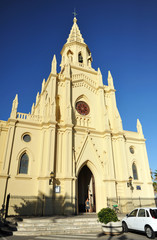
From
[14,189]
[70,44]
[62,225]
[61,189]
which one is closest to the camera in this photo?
[62,225]

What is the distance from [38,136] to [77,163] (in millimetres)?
5357

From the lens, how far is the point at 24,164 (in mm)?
18766

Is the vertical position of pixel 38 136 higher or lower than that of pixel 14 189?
higher

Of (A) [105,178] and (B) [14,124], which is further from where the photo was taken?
(A) [105,178]

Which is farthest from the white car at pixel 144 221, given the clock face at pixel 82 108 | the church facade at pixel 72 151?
the clock face at pixel 82 108

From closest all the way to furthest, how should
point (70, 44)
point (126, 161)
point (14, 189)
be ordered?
point (14, 189), point (126, 161), point (70, 44)

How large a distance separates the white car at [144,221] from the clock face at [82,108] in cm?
1521

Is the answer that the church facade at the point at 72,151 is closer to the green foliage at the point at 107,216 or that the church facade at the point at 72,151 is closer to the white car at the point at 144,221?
the green foliage at the point at 107,216

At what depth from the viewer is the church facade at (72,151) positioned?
17.8 meters

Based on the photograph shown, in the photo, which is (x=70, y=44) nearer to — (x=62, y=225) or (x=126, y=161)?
(x=126, y=161)

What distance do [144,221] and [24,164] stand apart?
42.0 ft

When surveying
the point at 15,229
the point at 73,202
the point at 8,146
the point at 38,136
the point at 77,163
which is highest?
the point at 38,136

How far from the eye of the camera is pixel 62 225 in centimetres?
1224

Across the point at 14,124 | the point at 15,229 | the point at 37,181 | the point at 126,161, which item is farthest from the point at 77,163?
the point at 15,229
